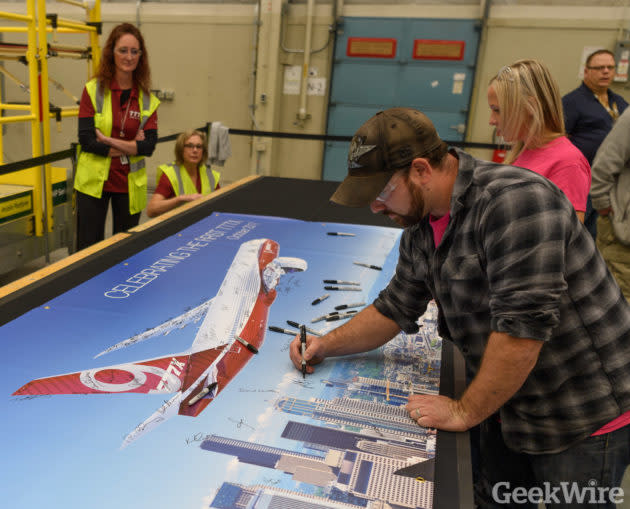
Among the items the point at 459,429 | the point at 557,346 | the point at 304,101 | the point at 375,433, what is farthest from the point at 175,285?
the point at 304,101

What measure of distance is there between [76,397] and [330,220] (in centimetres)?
161

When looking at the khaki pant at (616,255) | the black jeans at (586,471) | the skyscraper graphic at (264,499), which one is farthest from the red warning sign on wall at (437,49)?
the skyscraper graphic at (264,499)

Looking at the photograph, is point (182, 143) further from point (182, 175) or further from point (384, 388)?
point (384, 388)

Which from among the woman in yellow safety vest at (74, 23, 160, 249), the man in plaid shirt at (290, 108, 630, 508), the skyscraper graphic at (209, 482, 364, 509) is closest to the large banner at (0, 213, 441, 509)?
the skyscraper graphic at (209, 482, 364, 509)

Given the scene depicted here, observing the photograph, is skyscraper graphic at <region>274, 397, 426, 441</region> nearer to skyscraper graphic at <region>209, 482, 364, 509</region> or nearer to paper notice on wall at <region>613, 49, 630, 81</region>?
skyscraper graphic at <region>209, 482, 364, 509</region>

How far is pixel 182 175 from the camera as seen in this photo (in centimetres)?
272

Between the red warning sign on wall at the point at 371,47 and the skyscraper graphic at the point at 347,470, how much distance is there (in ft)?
16.3

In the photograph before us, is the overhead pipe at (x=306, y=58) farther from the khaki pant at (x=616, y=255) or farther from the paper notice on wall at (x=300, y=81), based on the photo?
the khaki pant at (x=616, y=255)

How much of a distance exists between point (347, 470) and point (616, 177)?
2157 mm

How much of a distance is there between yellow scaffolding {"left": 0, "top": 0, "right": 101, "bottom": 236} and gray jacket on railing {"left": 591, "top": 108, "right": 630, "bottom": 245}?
9.79 ft

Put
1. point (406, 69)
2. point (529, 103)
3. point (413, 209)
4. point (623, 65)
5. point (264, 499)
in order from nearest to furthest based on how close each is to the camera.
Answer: point (264, 499)
point (413, 209)
point (529, 103)
point (623, 65)
point (406, 69)

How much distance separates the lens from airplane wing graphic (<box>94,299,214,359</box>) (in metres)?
1.23

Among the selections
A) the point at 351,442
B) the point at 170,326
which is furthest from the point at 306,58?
the point at 351,442

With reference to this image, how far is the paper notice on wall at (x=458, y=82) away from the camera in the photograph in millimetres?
5051
